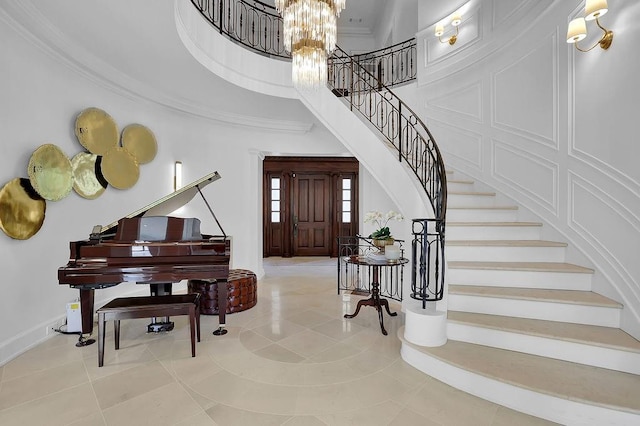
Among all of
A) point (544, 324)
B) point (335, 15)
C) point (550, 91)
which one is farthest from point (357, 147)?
point (544, 324)

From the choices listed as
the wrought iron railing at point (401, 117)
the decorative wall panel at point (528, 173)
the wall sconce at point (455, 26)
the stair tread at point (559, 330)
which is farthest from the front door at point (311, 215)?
the stair tread at point (559, 330)

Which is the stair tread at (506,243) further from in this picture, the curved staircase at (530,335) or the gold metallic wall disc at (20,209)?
the gold metallic wall disc at (20,209)

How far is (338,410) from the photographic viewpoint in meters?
2.08

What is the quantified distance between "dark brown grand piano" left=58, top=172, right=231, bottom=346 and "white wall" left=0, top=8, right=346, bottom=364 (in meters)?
0.62

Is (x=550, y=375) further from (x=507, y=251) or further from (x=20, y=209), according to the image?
(x=20, y=209)

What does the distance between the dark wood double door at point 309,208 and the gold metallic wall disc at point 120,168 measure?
470 cm

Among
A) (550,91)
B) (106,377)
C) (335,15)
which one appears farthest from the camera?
(550,91)

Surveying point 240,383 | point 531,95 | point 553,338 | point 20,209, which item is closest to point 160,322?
point 240,383

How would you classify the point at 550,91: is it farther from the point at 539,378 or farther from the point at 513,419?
the point at 513,419

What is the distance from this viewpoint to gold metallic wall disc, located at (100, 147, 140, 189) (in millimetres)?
3938

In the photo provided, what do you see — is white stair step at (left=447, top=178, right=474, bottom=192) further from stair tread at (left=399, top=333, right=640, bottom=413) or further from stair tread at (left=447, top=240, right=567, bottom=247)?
stair tread at (left=399, top=333, right=640, bottom=413)

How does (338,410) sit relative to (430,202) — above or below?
below

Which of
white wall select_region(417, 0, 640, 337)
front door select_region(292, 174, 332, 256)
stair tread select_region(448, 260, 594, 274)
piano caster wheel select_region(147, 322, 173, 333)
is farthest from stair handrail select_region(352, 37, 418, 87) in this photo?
piano caster wheel select_region(147, 322, 173, 333)

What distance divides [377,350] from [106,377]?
2333 millimetres
